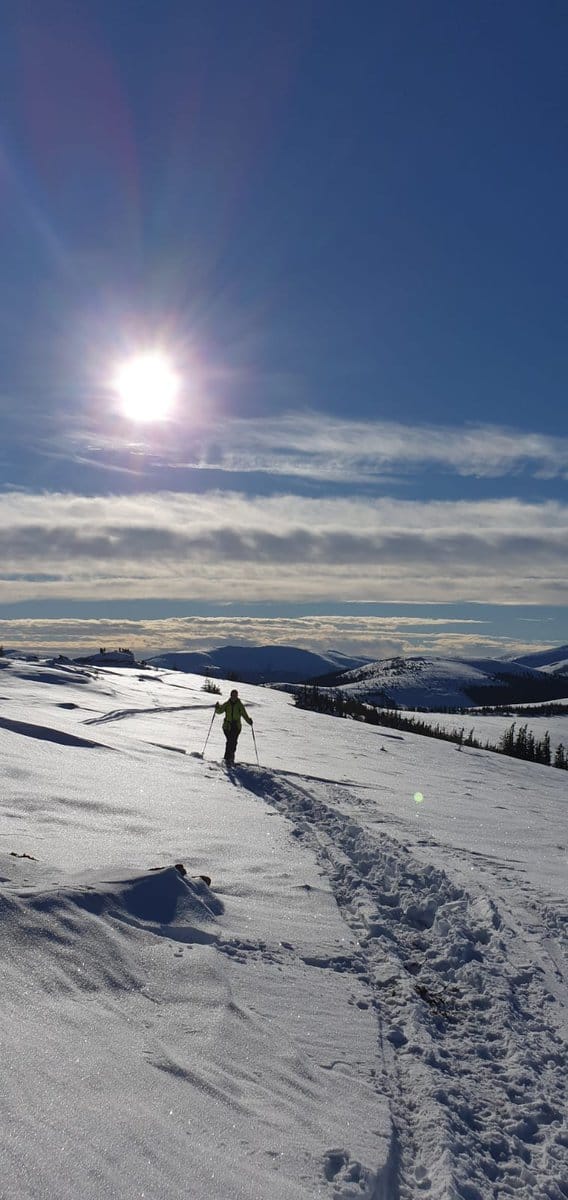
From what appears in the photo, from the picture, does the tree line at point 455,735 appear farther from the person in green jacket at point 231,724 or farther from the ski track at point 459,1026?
the ski track at point 459,1026

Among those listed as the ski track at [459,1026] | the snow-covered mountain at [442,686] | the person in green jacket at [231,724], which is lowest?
the snow-covered mountain at [442,686]

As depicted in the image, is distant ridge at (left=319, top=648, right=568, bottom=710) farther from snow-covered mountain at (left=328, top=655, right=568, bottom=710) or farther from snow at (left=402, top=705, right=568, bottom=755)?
snow at (left=402, top=705, right=568, bottom=755)

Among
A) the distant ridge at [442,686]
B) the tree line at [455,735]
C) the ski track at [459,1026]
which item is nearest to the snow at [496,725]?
the tree line at [455,735]

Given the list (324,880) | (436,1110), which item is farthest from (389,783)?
(436,1110)

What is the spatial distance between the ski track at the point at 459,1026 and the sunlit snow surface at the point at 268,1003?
2 centimetres

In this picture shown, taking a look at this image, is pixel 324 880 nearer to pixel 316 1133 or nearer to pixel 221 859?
pixel 221 859

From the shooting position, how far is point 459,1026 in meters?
5.02

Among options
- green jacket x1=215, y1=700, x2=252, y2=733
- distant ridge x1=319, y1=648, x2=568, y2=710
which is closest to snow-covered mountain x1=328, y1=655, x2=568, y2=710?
distant ridge x1=319, y1=648, x2=568, y2=710

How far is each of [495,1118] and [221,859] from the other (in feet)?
14.5

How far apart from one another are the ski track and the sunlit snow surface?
18 mm

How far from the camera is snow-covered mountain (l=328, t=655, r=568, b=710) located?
14138 cm

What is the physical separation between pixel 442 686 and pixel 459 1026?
15454cm

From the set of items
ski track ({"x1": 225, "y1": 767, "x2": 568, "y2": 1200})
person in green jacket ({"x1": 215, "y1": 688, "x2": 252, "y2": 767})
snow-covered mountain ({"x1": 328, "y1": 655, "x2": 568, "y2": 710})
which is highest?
person in green jacket ({"x1": 215, "y1": 688, "x2": 252, "y2": 767})

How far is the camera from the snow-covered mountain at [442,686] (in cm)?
14138
